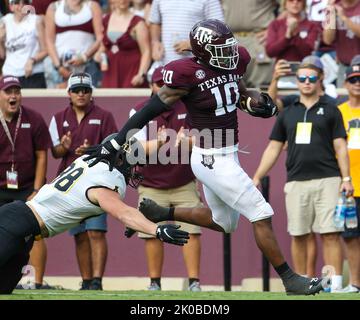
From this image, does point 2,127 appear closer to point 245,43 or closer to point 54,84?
point 54,84

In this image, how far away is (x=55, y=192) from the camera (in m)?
8.73

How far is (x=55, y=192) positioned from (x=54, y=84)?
5.10 meters

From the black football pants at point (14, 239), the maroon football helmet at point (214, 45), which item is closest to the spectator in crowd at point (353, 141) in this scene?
the maroon football helmet at point (214, 45)

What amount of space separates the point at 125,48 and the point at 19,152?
82.8 inches

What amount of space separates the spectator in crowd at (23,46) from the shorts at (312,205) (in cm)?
359

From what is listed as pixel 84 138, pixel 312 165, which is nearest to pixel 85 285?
pixel 84 138

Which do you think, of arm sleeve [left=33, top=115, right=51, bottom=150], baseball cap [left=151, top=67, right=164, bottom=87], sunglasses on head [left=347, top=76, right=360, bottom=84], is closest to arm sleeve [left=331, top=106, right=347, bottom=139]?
sunglasses on head [left=347, top=76, right=360, bottom=84]

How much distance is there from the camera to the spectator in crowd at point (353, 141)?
443 inches

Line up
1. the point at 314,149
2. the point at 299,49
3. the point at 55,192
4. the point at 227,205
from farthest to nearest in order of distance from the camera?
the point at 299,49
the point at 314,149
the point at 227,205
the point at 55,192

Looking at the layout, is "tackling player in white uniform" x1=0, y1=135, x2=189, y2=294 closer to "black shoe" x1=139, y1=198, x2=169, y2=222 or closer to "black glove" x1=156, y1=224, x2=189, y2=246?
"black glove" x1=156, y1=224, x2=189, y2=246

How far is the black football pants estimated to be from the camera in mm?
8555

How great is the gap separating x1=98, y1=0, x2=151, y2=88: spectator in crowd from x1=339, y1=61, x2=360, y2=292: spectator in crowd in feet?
8.24

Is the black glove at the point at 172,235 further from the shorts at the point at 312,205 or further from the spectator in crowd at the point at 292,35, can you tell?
the spectator in crowd at the point at 292,35
